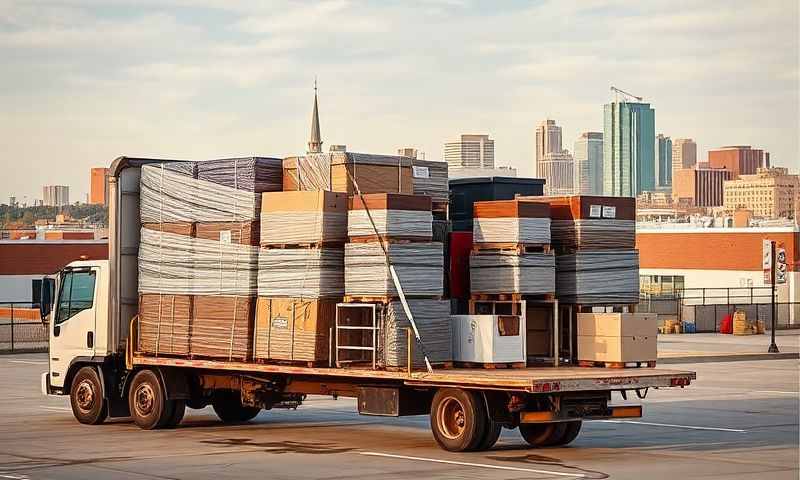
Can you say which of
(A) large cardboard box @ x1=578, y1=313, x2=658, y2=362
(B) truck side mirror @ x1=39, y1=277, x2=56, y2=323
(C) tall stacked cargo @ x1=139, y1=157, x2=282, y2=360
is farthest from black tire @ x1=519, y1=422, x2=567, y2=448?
(B) truck side mirror @ x1=39, y1=277, x2=56, y2=323

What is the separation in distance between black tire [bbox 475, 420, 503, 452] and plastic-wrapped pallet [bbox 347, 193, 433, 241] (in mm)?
2531

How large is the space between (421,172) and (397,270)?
6.50 ft

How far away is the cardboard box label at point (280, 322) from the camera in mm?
19078

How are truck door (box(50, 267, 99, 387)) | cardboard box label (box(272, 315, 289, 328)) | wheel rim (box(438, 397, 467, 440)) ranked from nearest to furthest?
1. wheel rim (box(438, 397, 467, 440))
2. cardboard box label (box(272, 315, 289, 328))
3. truck door (box(50, 267, 99, 387))

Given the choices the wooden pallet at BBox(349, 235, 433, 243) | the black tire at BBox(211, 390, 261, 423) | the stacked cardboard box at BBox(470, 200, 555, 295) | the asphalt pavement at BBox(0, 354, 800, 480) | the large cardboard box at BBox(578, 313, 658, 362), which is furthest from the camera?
the black tire at BBox(211, 390, 261, 423)

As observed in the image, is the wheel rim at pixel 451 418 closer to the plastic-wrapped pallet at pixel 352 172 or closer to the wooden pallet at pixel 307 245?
the wooden pallet at pixel 307 245

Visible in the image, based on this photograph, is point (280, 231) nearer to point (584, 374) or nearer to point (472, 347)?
point (472, 347)

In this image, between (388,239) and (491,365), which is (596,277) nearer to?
(491,365)

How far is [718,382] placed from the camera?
3222 cm

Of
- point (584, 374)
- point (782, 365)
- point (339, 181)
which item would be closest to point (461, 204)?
point (339, 181)

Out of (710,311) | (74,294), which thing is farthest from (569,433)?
(710,311)

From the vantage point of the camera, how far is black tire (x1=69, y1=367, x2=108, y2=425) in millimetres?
22234

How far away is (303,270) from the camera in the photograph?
1880 centimetres

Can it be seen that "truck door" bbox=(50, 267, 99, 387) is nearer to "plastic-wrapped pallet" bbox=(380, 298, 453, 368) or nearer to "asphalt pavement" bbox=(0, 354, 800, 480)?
"asphalt pavement" bbox=(0, 354, 800, 480)
